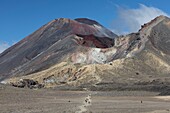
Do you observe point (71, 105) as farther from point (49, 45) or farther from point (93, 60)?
point (49, 45)

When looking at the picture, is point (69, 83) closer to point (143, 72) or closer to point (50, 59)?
point (143, 72)

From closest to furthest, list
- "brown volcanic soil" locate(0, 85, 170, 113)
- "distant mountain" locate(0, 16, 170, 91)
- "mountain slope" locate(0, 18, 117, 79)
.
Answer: "brown volcanic soil" locate(0, 85, 170, 113) → "distant mountain" locate(0, 16, 170, 91) → "mountain slope" locate(0, 18, 117, 79)

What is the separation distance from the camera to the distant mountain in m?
90.0

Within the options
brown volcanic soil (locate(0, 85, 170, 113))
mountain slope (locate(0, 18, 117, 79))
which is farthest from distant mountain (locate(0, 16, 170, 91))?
brown volcanic soil (locate(0, 85, 170, 113))

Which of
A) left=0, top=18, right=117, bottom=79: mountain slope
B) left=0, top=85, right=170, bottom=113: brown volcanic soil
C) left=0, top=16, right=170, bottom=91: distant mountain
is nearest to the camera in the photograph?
left=0, top=85, right=170, bottom=113: brown volcanic soil

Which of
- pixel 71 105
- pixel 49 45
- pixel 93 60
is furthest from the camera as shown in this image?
pixel 49 45

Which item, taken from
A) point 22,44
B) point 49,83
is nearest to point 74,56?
point 49,83

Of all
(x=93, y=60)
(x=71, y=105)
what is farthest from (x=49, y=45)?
(x=71, y=105)

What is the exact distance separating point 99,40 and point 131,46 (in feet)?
104

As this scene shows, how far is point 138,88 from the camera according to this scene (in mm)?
Answer: 76438

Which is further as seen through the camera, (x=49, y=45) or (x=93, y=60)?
(x=49, y=45)

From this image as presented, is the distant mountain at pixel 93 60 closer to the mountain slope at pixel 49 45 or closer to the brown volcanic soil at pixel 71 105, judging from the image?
the mountain slope at pixel 49 45

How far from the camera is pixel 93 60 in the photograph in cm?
11694

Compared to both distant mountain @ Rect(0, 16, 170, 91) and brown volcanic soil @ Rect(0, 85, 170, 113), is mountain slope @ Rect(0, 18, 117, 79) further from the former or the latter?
brown volcanic soil @ Rect(0, 85, 170, 113)
